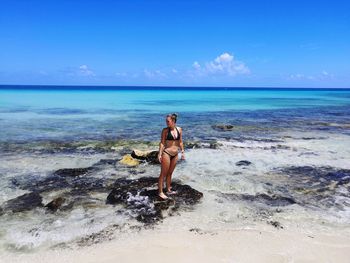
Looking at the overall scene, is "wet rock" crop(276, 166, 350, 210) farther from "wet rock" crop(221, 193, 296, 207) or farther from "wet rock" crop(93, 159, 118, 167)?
"wet rock" crop(93, 159, 118, 167)

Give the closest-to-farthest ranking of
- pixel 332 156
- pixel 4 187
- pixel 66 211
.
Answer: pixel 66 211, pixel 4 187, pixel 332 156

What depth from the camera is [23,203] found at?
8203 millimetres

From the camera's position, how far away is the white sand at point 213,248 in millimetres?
5742

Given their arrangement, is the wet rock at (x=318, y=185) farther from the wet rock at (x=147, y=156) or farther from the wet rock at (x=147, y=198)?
the wet rock at (x=147, y=156)

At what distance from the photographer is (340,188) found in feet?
30.9

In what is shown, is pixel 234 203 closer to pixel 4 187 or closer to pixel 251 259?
pixel 251 259

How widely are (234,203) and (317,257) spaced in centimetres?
272

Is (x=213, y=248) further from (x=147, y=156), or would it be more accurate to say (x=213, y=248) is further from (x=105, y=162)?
(x=105, y=162)

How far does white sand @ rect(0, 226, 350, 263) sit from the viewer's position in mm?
5742

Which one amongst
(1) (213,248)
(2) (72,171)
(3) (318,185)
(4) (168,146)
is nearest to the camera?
(1) (213,248)

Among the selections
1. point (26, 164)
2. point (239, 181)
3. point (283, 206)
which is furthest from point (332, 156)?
point (26, 164)

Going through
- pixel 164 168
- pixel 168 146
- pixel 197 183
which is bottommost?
pixel 197 183

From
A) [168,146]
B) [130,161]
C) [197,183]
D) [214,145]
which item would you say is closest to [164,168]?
[168,146]

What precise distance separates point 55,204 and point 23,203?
0.90 m
